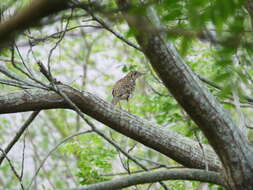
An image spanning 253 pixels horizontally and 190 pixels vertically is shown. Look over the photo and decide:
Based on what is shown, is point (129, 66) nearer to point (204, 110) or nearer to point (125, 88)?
point (125, 88)

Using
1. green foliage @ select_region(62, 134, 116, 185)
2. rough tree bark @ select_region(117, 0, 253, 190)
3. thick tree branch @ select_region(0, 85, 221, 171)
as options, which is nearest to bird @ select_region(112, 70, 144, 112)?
green foliage @ select_region(62, 134, 116, 185)

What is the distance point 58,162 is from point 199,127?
12.0 metres

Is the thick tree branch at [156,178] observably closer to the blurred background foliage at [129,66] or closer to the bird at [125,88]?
the blurred background foliage at [129,66]

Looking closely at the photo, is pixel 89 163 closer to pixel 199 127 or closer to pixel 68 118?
pixel 199 127

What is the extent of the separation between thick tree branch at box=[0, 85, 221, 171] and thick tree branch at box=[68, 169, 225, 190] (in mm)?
503

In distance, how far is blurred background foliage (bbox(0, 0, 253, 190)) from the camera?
5.22ft

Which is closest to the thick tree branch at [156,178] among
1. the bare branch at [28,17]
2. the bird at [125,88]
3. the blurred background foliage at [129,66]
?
the blurred background foliage at [129,66]

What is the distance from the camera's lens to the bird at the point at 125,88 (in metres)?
6.03

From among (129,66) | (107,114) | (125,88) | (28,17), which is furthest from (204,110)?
(129,66)

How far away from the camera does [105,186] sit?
3.19 metres

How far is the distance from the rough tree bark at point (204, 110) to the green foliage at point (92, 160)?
216cm

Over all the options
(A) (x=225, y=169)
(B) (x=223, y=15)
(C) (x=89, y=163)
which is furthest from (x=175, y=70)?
(C) (x=89, y=163)

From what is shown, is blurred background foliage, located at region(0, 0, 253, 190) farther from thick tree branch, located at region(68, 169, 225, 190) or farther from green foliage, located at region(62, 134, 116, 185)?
thick tree branch, located at region(68, 169, 225, 190)

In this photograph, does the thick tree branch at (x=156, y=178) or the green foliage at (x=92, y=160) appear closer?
the thick tree branch at (x=156, y=178)
